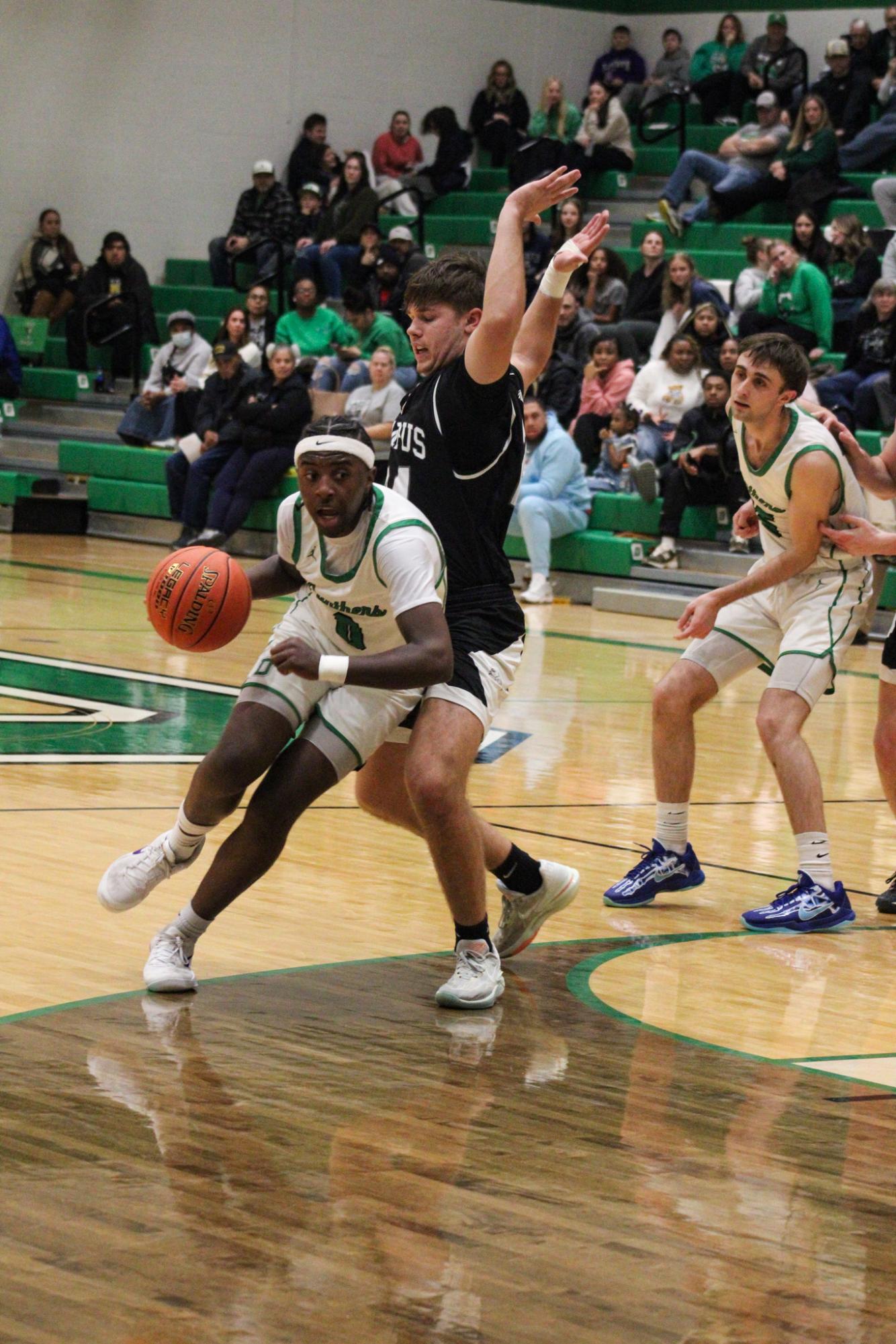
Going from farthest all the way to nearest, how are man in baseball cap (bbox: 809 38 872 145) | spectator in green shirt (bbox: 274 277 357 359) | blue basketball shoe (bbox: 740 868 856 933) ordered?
man in baseball cap (bbox: 809 38 872 145), spectator in green shirt (bbox: 274 277 357 359), blue basketball shoe (bbox: 740 868 856 933)

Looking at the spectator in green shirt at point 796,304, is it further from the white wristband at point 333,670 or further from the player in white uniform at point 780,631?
the white wristband at point 333,670

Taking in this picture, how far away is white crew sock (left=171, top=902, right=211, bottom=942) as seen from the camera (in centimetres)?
441

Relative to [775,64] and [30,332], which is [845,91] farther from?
[30,332]

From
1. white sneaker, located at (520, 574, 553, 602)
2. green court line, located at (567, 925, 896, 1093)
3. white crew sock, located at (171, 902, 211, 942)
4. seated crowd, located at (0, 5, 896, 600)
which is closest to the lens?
green court line, located at (567, 925, 896, 1093)

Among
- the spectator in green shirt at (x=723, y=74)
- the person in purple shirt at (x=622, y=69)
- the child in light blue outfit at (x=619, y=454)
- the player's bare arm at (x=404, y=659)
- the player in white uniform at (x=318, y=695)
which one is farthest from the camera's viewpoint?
the person in purple shirt at (x=622, y=69)

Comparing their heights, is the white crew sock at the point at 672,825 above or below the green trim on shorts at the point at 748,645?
below

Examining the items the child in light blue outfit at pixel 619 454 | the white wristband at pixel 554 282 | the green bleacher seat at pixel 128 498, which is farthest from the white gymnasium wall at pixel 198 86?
the white wristband at pixel 554 282

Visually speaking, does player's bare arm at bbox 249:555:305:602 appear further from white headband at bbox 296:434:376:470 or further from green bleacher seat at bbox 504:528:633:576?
green bleacher seat at bbox 504:528:633:576

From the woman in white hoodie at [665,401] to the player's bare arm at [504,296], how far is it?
33.8 feet

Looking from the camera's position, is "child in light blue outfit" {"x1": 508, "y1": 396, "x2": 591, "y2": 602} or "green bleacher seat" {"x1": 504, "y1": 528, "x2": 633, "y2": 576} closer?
"child in light blue outfit" {"x1": 508, "y1": 396, "x2": 591, "y2": 602}

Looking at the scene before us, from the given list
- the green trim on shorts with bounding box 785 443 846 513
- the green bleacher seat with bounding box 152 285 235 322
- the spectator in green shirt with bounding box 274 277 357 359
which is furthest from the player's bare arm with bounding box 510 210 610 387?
the green bleacher seat with bounding box 152 285 235 322

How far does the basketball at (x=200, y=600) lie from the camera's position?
4.48 meters

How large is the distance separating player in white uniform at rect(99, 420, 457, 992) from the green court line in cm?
81

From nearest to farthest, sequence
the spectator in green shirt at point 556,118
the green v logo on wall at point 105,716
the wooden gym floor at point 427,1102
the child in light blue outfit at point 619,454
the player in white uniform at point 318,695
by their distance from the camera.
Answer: the wooden gym floor at point 427,1102
the player in white uniform at point 318,695
the green v logo on wall at point 105,716
the child in light blue outfit at point 619,454
the spectator in green shirt at point 556,118
